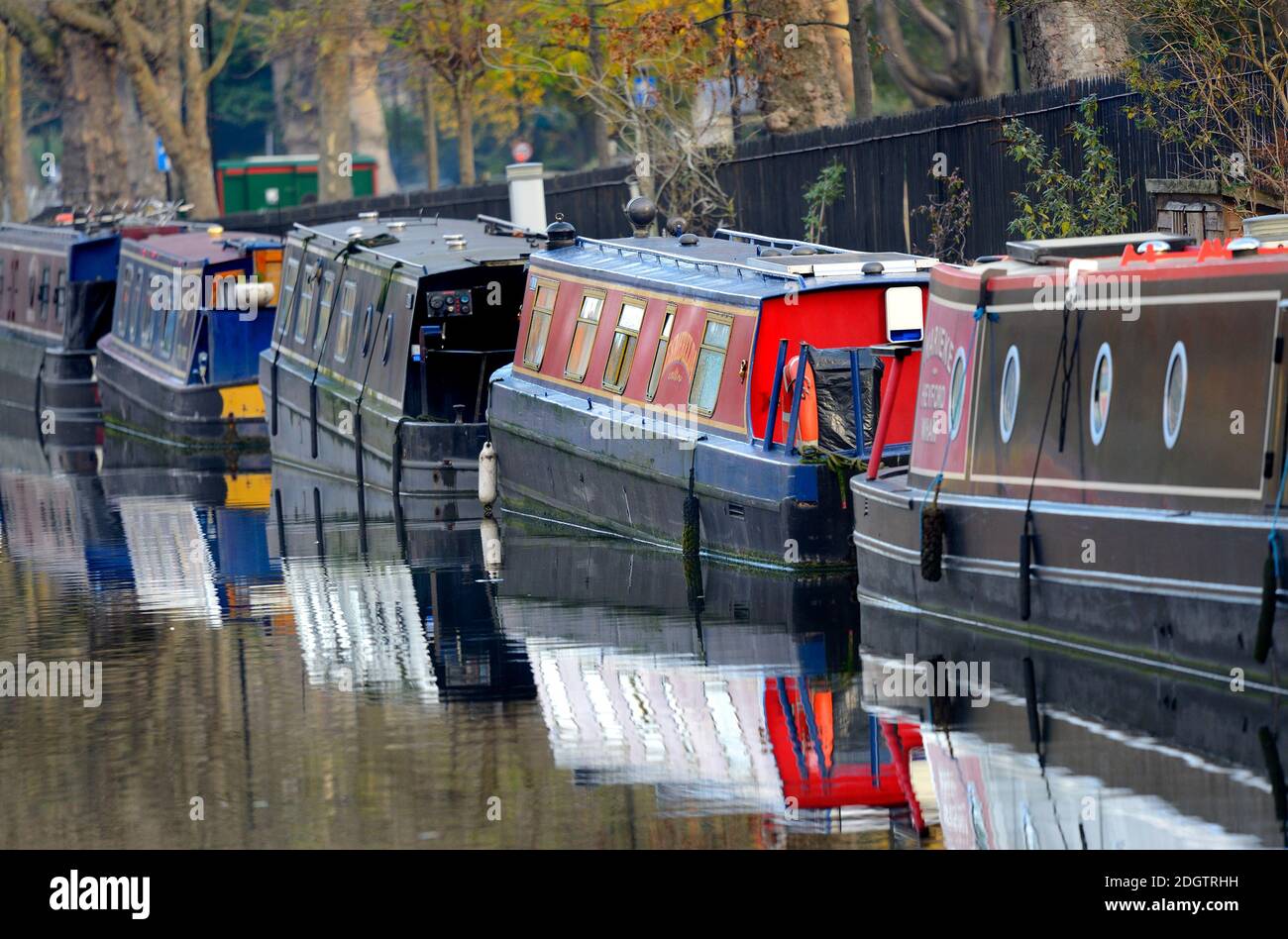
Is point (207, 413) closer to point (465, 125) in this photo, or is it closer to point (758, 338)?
point (465, 125)

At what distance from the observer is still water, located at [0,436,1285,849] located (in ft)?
34.1

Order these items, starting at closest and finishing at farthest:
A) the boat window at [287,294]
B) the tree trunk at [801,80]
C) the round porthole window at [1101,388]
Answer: the round porthole window at [1101,388] < the boat window at [287,294] < the tree trunk at [801,80]

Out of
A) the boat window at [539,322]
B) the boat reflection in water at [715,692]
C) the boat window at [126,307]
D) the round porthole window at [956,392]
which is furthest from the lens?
the boat window at [126,307]

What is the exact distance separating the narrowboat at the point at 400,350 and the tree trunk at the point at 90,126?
21722 millimetres

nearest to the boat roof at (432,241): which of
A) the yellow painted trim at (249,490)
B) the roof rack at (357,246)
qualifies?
the roof rack at (357,246)

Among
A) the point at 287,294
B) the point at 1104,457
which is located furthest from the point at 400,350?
the point at 1104,457

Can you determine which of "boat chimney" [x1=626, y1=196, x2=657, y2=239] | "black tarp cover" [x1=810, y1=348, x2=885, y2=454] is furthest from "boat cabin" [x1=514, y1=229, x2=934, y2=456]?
"boat chimney" [x1=626, y1=196, x2=657, y2=239]

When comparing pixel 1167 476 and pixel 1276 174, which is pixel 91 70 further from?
pixel 1167 476

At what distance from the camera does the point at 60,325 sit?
37.1m

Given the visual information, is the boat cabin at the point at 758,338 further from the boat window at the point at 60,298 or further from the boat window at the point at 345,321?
the boat window at the point at 60,298

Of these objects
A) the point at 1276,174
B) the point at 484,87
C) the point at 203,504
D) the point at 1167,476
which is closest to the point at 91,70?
the point at 484,87

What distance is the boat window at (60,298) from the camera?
121 feet

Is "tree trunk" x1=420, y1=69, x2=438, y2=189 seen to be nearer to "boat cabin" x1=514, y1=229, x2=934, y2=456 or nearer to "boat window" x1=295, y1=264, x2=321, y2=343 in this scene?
"boat window" x1=295, y1=264, x2=321, y2=343
